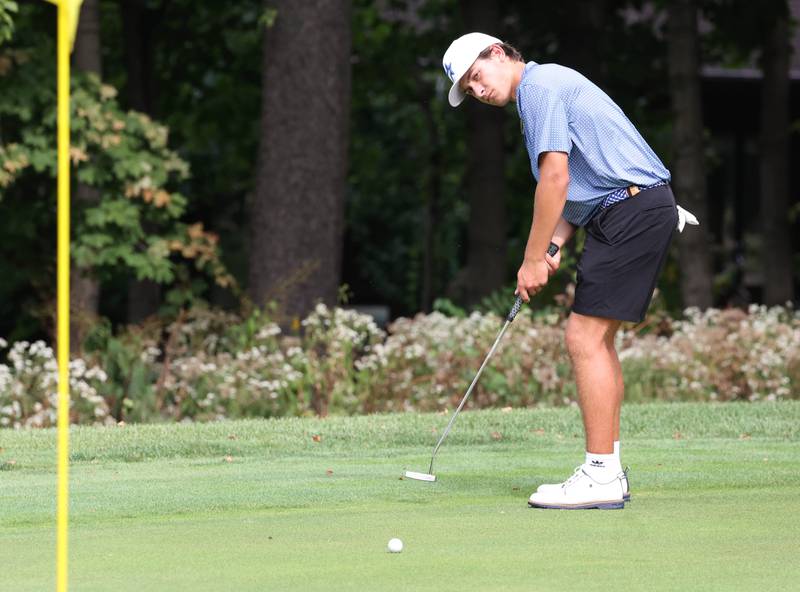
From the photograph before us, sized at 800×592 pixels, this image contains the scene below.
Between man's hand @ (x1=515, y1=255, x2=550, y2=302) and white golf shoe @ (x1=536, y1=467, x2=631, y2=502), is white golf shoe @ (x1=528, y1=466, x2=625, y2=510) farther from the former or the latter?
man's hand @ (x1=515, y1=255, x2=550, y2=302)

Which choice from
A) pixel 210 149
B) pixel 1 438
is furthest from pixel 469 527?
pixel 210 149

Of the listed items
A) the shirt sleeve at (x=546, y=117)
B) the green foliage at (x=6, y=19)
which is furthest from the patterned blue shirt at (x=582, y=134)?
the green foliage at (x=6, y=19)

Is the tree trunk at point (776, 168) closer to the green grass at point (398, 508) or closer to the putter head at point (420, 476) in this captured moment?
the green grass at point (398, 508)

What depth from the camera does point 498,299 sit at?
13.5 metres

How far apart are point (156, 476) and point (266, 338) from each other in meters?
4.72

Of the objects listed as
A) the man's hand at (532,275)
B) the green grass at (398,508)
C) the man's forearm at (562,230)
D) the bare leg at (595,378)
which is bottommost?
the green grass at (398,508)

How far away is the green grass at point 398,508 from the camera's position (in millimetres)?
4805

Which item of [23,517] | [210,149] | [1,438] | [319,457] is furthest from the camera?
[210,149]

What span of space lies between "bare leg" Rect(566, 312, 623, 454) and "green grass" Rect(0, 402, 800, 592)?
34 centimetres

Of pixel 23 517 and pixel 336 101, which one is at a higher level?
pixel 336 101

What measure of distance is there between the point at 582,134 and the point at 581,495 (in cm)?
143

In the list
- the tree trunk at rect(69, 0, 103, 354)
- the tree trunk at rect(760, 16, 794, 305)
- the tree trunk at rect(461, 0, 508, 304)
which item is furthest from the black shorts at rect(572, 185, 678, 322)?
the tree trunk at rect(760, 16, 794, 305)

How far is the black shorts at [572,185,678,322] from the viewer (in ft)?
21.1

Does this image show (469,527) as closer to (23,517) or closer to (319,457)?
(23,517)
